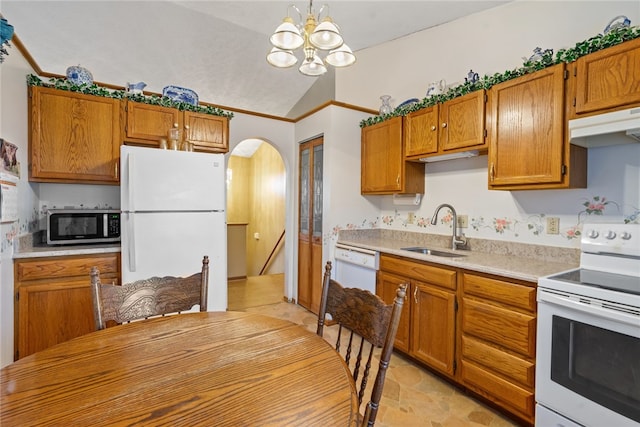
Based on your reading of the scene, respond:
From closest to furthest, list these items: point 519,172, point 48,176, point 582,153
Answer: point 582,153 < point 519,172 < point 48,176

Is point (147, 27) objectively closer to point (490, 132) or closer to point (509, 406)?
point (490, 132)

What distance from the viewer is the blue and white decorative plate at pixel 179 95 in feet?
9.02

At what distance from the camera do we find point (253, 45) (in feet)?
13.1

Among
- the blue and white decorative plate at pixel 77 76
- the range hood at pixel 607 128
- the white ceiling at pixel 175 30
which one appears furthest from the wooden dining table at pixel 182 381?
the white ceiling at pixel 175 30

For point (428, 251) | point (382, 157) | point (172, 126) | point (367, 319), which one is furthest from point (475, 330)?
point (172, 126)

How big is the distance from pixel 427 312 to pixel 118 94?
313 cm

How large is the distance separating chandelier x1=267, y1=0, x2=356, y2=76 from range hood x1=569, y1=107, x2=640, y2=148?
4.79 ft

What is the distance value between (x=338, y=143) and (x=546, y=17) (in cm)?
192

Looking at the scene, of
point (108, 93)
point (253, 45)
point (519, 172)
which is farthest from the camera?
point (253, 45)

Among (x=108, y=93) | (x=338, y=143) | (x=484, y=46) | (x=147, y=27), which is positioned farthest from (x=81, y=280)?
(x=484, y=46)

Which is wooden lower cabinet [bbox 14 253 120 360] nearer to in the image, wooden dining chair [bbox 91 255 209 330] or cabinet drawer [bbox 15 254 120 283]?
cabinet drawer [bbox 15 254 120 283]

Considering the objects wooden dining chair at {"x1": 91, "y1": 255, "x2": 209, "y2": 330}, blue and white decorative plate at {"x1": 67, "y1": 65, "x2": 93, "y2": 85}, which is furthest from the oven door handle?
blue and white decorative plate at {"x1": 67, "y1": 65, "x2": 93, "y2": 85}

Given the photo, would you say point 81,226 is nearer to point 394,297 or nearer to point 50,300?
point 50,300

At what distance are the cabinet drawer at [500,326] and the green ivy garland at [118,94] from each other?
274cm
